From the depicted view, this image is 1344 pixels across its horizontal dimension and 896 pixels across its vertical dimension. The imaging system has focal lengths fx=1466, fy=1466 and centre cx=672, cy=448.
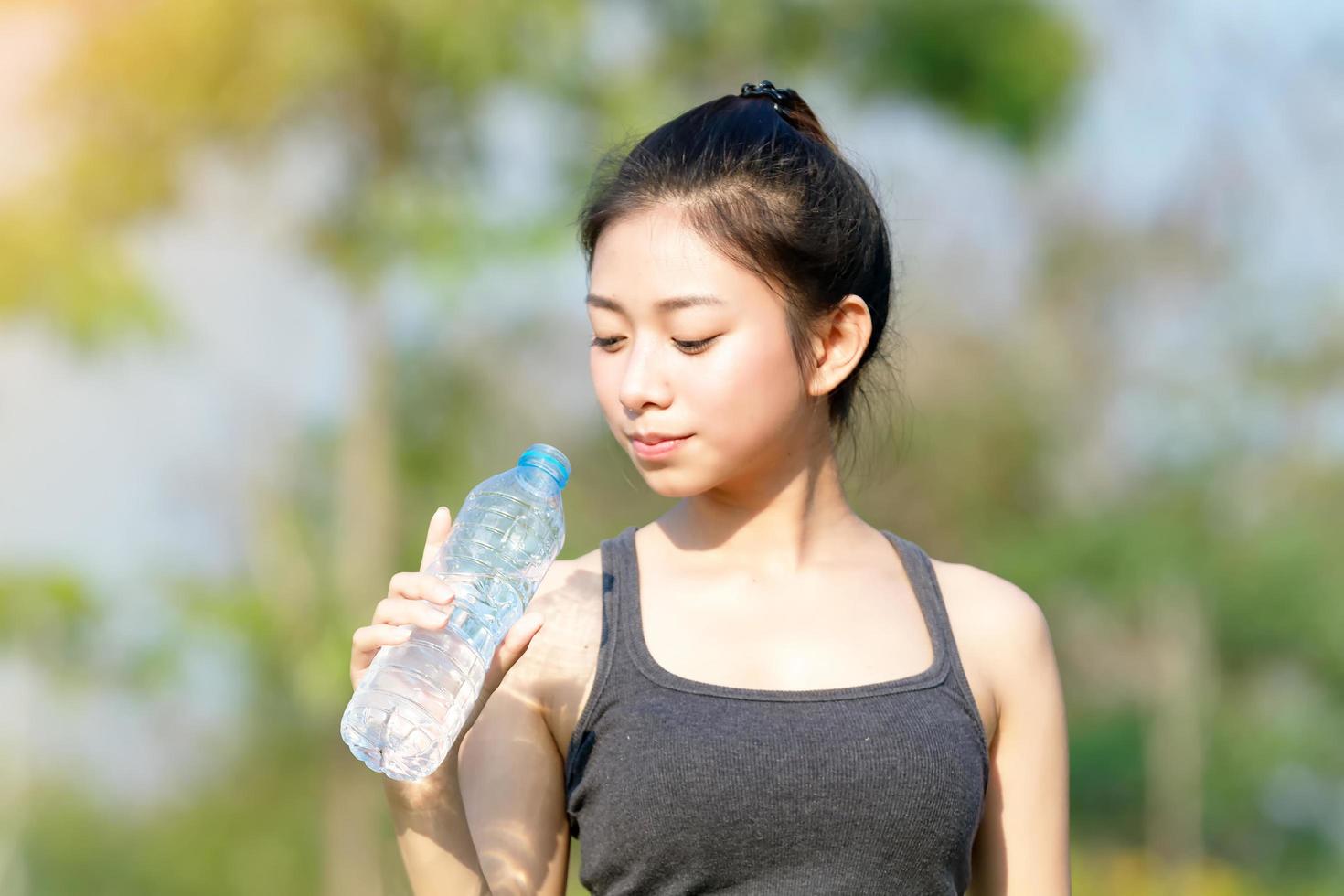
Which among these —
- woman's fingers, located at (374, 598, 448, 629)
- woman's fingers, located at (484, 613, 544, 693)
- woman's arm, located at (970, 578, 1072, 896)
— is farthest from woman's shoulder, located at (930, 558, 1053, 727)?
woman's fingers, located at (374, 598, 448, 629)

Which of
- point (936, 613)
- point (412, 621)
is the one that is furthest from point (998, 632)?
point (412, 621)

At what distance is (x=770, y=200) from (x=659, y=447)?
0.30 metres

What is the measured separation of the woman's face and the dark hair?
0.03 metres

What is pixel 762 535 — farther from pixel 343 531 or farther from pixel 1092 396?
pixel 1092 396

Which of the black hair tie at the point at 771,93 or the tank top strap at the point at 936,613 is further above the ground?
the black hair tie at the point at 771,93

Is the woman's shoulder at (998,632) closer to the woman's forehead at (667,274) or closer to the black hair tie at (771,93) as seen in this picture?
the woman's forehead at (667,274)

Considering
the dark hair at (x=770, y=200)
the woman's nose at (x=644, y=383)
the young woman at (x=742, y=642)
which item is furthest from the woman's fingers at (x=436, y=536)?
the dark hair at (x=770, y=200)

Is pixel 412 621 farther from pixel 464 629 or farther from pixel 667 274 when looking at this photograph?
pixel 667 274

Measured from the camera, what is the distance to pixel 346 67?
18.0 ft

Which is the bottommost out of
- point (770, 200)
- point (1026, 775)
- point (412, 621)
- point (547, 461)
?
point (1026, 775)

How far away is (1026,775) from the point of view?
62.3 inches

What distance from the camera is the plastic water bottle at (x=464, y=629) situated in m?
1.39

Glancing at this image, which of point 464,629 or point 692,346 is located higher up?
point 692,346

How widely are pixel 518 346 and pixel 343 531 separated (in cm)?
97
